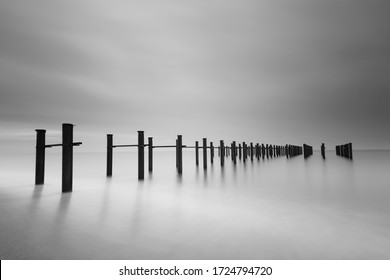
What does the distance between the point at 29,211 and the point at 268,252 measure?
3.28 metres

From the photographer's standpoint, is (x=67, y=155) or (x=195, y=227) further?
(x=67, y=155)

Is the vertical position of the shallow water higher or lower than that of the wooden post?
lower

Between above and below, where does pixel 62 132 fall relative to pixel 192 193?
above

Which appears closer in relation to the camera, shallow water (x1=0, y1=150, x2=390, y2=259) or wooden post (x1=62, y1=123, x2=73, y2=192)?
shallow water (x1=0, y1=150, x2=390, y2=259)

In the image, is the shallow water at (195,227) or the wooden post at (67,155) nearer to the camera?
the shallow water at (195,227)

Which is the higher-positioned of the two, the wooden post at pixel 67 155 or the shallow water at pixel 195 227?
the wooden post at pixel 67 155

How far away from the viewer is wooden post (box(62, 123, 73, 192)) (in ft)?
14.3

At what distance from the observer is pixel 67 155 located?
14.3 ft

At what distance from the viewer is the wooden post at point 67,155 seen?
4.35 m

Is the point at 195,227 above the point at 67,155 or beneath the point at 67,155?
beneath

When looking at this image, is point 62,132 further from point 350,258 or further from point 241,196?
point 350,258
